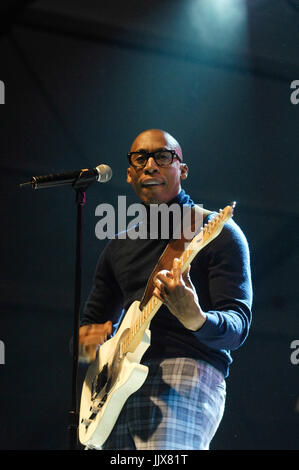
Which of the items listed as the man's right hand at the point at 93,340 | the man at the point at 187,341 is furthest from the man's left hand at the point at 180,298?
the man's right hand at the point at 93,340

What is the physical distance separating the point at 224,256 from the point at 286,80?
1942 millimetres

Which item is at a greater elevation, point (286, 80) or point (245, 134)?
point (286, 80)

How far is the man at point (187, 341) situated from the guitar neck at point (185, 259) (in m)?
0.06

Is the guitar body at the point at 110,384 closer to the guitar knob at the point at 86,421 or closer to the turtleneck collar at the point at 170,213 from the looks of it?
the guitar knob at the point at 86,421

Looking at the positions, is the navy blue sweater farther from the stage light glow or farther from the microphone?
the stage light glow

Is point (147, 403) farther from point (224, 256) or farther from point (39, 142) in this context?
point (39, 142)

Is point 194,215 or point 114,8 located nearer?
point 194,215

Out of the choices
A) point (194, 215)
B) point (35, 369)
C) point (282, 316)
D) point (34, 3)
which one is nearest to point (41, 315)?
point (35, 369)

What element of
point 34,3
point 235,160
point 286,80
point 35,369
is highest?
point 34,3

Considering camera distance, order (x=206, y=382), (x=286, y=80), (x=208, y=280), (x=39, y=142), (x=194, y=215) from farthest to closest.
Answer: (x=39, y=142), (x=286, y=80), (x=194, y=215), (x=208, y=280), (x=206, y=382)

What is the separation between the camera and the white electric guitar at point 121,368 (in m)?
1.92

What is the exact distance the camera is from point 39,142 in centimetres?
392

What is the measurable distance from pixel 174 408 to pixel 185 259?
0.51 meters

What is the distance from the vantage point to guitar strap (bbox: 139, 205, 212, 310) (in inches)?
86.0
